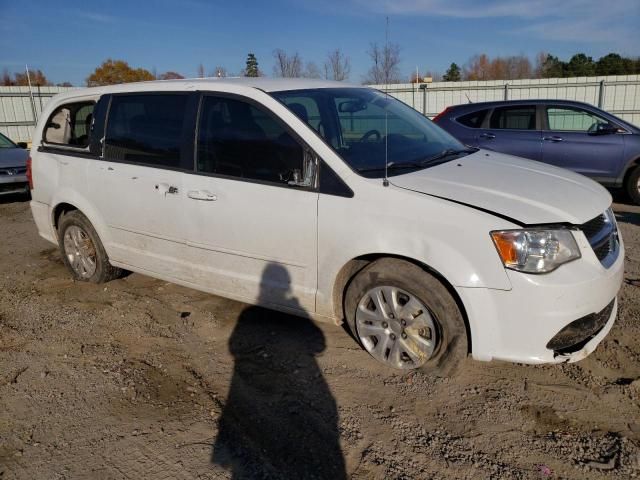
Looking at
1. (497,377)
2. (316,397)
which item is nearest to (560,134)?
(497,377)

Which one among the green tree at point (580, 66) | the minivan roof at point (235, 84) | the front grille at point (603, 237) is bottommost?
the front grille at point (603, 237)

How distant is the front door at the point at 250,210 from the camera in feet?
11.5

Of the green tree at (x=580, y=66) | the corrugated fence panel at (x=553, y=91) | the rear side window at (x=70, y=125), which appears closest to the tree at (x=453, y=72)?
the green tree at (x=580, y=66)

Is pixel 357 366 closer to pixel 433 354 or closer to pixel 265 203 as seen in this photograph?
pixel 433 354

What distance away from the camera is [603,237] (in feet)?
10.4

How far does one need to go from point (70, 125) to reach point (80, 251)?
4.01ft

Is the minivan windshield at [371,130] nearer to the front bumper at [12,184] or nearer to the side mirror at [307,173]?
the side mirror at [307,173]

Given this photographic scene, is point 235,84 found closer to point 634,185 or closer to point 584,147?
point 584,147

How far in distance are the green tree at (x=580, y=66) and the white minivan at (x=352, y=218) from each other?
136 ft

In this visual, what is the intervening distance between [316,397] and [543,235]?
62.3 inches

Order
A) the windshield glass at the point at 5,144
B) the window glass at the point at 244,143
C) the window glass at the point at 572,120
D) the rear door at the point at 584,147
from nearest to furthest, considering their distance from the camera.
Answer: the window glass at the point at 244,143
the rear door at the point at 584,147
the window glass at the point at 572,120
the windshield glass at the point at 5,144

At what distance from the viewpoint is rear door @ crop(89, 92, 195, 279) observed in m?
4.08

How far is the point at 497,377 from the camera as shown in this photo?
11.0ft

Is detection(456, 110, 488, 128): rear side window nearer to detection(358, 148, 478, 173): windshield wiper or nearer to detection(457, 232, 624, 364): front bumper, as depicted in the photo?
detection(358, 148, 478, 173): windshield wiper
